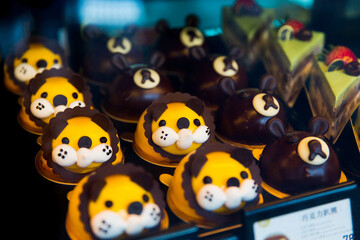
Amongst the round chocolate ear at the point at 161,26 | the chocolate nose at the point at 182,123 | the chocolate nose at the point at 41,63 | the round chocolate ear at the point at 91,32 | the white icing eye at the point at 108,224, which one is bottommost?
the white icing eye at the point at 108,224

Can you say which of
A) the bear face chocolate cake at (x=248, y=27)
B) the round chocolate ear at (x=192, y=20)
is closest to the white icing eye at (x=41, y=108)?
the round chocolate ear at (x=192, y=20)

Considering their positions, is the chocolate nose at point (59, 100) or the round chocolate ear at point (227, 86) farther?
the round chocolate ear at point (227, 86)

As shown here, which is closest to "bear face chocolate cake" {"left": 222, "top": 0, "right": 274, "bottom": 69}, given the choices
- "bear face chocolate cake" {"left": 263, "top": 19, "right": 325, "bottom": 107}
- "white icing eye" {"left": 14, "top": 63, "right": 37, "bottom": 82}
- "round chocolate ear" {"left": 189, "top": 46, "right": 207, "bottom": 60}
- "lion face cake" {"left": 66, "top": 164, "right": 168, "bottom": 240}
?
"bear face chocolate cake" {"left": 263, "top": 19, "right": 325, "bottom": 107}

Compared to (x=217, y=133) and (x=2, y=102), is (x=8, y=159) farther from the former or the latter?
(x=217, y=133)

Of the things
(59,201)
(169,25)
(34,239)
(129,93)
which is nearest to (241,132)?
(129,93)

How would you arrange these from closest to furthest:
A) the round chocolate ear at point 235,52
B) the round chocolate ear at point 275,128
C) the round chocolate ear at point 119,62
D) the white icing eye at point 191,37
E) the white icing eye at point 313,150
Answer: the white icing eye at point 313,150 < the round chocolate ear at point 275,128 < the round chocolate ear at point 119,62 < the round chocolate ear at point 235,52 < the white icing eye at point 191,37

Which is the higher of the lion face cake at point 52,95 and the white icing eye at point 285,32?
the white icing eye at point 285,32

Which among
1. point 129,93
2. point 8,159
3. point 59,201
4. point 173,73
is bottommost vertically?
point 59,201

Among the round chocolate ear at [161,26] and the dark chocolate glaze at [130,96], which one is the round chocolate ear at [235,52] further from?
the round chocolate ear at [161,26]
